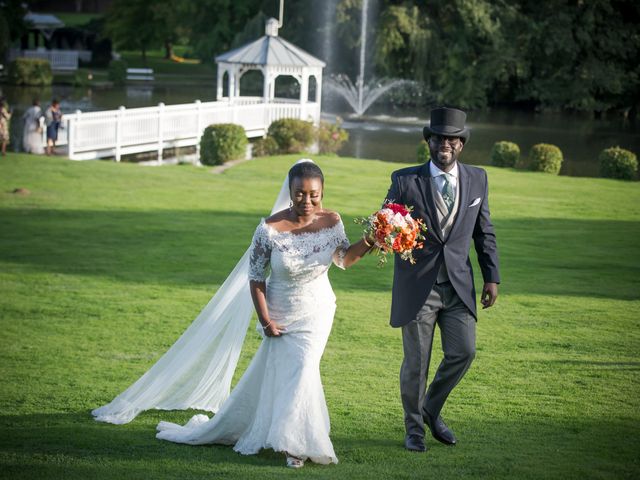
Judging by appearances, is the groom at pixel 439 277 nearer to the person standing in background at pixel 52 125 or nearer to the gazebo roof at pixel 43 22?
the person standing in background at pixel 52 125

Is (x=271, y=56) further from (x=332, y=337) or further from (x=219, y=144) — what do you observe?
(x=332, y=337)

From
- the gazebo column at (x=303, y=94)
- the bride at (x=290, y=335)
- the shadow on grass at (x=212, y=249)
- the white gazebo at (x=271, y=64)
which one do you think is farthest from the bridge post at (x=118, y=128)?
→ the bride at (x=290, y=335)

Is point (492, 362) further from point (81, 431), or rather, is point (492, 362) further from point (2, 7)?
point (2, 7)

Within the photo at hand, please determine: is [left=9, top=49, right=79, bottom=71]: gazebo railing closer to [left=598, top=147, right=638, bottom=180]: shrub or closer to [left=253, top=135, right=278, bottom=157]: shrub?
[left=253, top=135, right=278, bottom=157]: shrub

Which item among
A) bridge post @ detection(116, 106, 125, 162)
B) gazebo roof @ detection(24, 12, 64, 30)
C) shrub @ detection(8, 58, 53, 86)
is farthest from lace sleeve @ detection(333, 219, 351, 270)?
gazebo roof @ detection(24, 12, 64, 30)

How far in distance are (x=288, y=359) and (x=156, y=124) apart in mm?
23540

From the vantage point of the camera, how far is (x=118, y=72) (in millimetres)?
58469

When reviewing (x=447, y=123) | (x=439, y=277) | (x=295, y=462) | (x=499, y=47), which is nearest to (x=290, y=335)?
(x=295, y=462)

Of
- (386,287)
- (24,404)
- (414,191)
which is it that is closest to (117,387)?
(24,404)

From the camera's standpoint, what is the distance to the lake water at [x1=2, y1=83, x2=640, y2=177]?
3312 centimetres

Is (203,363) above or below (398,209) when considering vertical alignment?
below

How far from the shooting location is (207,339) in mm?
7070

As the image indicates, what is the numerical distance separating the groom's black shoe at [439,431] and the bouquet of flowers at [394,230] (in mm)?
1228

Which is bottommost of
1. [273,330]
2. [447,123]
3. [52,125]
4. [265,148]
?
[265,148]
